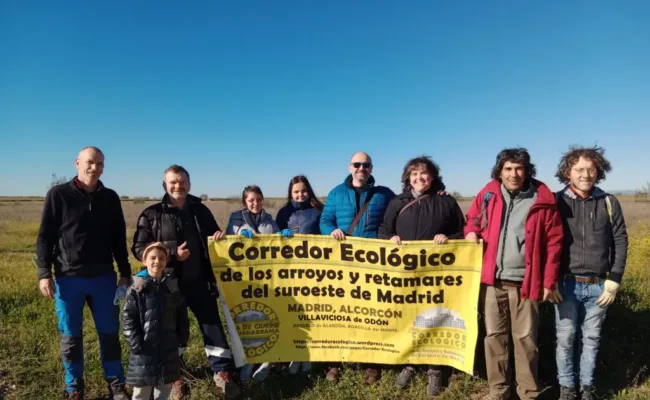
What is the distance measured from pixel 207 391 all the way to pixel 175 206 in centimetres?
207

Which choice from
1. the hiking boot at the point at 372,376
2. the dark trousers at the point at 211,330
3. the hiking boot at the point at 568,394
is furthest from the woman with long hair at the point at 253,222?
the hiking boot at the point at 568,394

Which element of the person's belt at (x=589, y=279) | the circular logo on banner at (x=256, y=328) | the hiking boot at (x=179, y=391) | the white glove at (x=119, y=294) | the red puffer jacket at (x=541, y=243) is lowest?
the hiking boot at (x=179, y=391)

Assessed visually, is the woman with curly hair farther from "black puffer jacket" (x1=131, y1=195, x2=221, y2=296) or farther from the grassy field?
"black puffer jacket" (x1=131, y1=195, x2=221, y2=296)

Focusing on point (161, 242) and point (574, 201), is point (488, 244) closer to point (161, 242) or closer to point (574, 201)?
point (574, 201)

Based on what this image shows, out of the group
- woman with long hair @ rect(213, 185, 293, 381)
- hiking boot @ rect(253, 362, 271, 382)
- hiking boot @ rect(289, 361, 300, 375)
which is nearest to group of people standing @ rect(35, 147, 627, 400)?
woman with long hair @ rect(213, 185, 293, 381)

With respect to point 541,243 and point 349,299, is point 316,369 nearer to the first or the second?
point 349,299

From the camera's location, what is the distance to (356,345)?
459 centimetres

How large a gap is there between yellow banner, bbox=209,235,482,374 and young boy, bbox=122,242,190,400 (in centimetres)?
80

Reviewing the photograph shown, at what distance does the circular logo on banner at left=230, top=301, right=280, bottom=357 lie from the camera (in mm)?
4645

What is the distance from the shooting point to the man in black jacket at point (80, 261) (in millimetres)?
4035

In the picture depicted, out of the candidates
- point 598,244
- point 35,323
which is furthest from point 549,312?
point 35,323

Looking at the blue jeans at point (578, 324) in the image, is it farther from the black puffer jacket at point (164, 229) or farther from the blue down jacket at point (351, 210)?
the black puffer jacket at point (164, 229)

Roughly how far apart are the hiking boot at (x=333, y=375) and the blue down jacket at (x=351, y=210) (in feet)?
5.29

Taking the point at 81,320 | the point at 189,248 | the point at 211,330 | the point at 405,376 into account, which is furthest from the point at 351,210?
the point at 81,320
